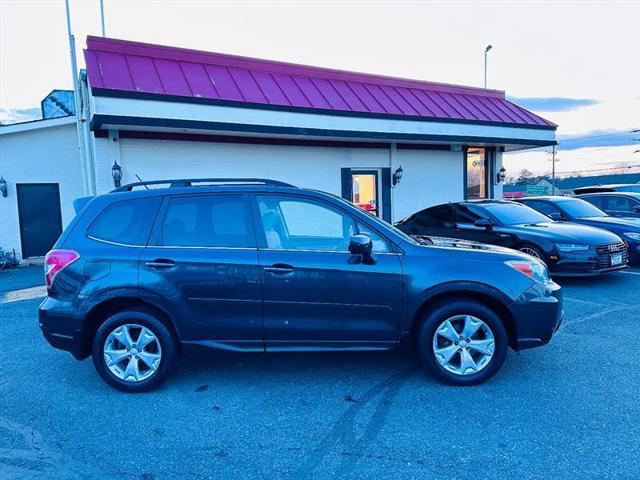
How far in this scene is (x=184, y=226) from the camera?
409 cm

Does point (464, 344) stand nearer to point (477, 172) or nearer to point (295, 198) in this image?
point (295, 198)

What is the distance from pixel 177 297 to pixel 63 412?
1268 millimetres

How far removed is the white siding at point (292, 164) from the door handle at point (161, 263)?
6752mm

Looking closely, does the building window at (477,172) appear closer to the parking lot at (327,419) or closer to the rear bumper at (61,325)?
the parking lot at (327,419)

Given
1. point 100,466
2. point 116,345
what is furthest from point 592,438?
point 116,345

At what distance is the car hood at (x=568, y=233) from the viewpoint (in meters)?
7.70

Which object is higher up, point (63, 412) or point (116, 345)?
point (116, 345)

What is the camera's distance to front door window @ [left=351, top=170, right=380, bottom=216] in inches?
512

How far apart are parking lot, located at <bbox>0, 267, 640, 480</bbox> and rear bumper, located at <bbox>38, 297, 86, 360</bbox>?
1.52ft

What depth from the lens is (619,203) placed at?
1198 cm

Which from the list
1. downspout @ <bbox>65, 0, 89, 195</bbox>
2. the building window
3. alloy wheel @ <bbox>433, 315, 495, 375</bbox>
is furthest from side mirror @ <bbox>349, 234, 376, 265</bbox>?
the building window

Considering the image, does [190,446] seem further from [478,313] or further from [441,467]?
[478,313]

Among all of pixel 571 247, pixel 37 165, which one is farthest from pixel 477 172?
pixel 37 165

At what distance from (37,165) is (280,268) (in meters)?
11.1
